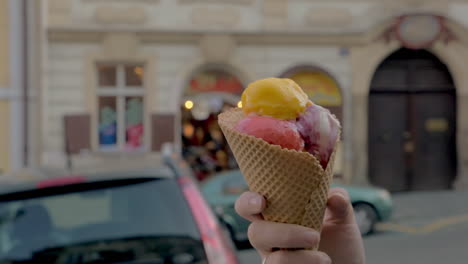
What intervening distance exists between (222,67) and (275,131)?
14077 mm

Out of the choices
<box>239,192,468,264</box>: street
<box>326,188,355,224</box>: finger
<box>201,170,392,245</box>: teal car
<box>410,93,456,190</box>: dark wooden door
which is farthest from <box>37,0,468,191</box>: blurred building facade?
<box>326,188,355,224</box>: finger

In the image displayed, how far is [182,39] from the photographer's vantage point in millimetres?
15289

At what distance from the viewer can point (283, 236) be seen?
1.52m

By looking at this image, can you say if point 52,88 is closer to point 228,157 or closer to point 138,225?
point 228,157

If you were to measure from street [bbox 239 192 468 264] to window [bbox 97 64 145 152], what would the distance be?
611 cm

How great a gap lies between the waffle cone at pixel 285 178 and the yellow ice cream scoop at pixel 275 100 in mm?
70

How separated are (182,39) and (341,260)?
1386 cm

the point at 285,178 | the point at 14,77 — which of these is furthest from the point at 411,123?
the point at 285,178

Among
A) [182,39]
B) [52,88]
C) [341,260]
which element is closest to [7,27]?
[52,88]

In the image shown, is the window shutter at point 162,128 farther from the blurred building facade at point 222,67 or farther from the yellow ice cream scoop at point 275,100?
the yellow ice cream scoop at point 275,100

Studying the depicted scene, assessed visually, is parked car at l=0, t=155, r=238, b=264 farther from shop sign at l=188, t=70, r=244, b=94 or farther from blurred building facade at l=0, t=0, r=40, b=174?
blurred building facade at l=0, t=0, r=40, b=174

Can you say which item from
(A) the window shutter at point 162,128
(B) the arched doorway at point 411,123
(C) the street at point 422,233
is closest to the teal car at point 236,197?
(C) the street at point 422,233

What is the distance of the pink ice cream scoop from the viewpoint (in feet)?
4.97

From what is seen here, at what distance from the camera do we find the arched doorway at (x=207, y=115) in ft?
50.9
